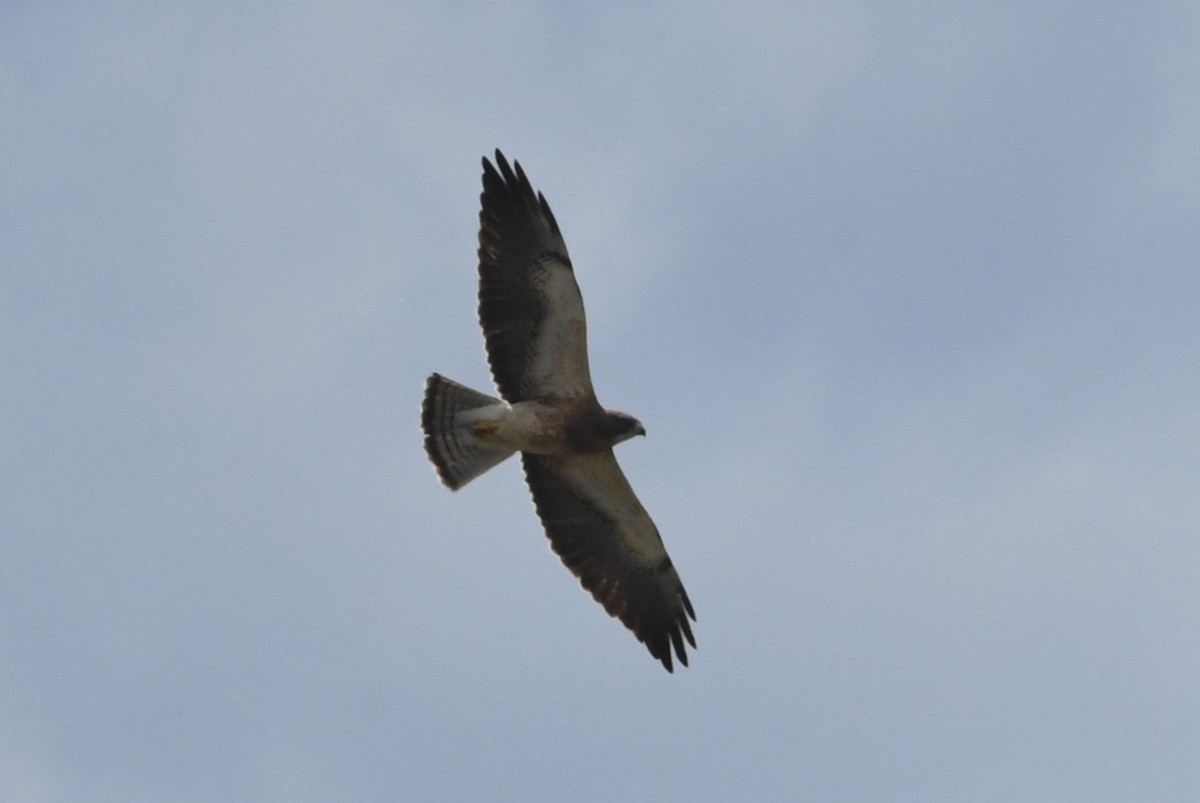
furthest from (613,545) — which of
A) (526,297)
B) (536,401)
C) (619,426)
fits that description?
(526,297)

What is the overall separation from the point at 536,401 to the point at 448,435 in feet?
2.63

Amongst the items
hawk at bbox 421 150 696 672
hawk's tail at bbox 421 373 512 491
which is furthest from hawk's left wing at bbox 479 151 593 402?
hawk's tail at bbox 421 373 512 491

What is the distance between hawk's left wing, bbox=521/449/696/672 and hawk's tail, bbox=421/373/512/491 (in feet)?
1.73

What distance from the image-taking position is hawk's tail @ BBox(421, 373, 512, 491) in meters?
17.9

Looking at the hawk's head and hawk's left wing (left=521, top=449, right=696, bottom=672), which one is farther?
hawk's left wing (left=521, top=449, right=696, bottom=672)

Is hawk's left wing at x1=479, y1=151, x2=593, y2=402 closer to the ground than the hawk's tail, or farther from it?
farther from it

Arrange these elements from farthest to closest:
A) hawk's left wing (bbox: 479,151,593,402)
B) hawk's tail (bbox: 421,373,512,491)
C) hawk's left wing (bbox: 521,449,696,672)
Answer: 1. hawk's left wing (bbox: 521,449,696,672)
2. hawk's tail (bbox: 421,373,512,491)
3. hawk's left wing (bbox: 479,151,593,402)

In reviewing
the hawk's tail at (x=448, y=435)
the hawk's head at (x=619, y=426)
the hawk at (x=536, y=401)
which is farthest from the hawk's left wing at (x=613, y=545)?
the hawk's tail at (x=448, y=435)

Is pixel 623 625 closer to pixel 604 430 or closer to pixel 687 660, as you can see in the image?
pixel 687 660

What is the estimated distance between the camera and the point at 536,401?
57.8 ft

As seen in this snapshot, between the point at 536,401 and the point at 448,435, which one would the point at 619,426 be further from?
the point at 448,435

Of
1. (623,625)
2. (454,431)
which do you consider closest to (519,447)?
(454,431)

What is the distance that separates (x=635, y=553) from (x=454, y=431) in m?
1.85

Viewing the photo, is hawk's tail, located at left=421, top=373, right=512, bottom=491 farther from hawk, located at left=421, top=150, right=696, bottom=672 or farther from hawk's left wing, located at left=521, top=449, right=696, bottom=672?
hawk's left wing, located at left=521, top=449, right=696, bottom=672
